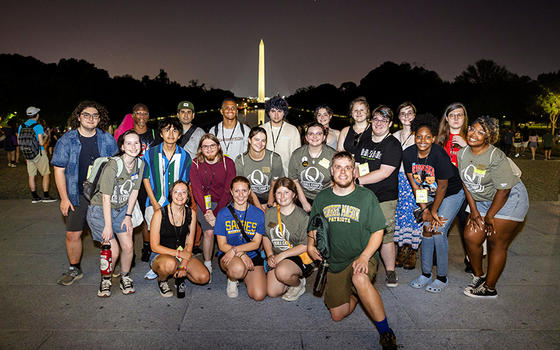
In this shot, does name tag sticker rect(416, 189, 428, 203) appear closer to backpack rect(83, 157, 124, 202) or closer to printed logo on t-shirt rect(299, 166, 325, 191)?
printed logo on t-shirt rect(299, 166, 325, 191)

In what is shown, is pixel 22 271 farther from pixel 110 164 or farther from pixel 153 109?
pixel 153 109

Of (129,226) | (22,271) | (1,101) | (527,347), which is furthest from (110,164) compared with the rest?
(1,101)

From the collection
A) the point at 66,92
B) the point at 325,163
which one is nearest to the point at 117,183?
the point at 325,163

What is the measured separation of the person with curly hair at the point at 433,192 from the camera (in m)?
4.35

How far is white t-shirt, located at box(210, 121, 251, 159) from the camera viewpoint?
18.5 feet

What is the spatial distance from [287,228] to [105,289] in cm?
217

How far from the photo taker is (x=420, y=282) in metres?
4.50

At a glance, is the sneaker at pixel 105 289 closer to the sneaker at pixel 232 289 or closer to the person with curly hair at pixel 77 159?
the person with curly hair at pixel 77 159

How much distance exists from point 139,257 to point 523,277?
522 cm

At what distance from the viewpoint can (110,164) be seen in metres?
4.20

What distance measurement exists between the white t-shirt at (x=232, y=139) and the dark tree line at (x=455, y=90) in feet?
120

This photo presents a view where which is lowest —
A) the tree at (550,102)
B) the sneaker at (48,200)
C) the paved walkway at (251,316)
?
the paved walkway at (251,316)

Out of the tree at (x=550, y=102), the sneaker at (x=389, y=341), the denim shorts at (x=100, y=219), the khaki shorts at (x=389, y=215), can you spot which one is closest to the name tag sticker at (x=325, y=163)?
the khaki shorts at (x=389, y=215)

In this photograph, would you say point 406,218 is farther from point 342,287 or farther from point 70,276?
point 70,276
